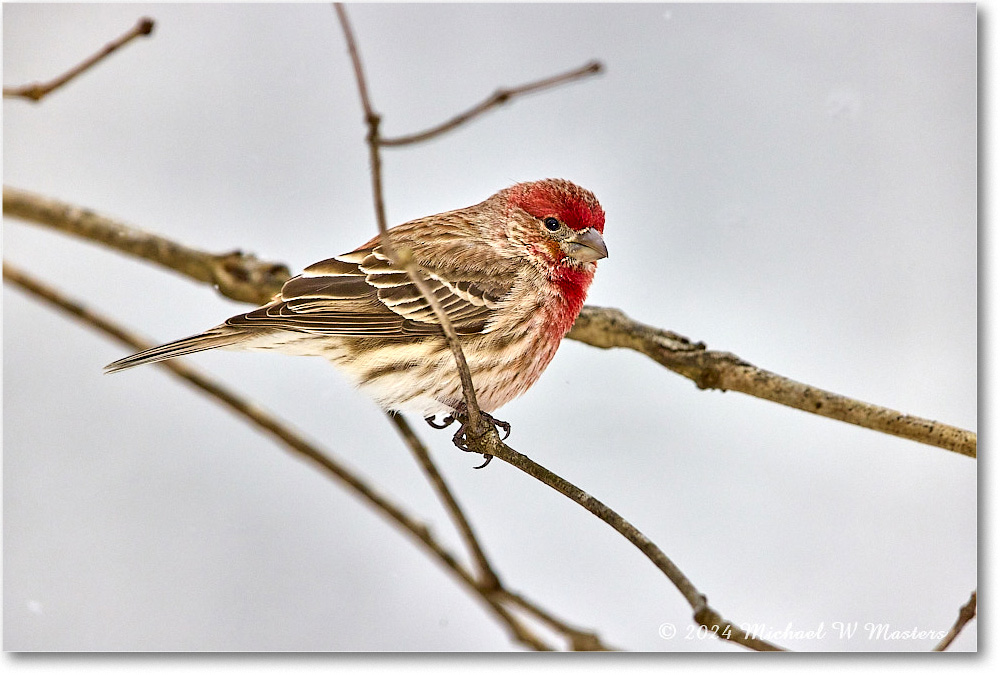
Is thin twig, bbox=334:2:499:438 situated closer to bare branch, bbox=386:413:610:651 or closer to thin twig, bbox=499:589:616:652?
bare branch, bbox=386:413:610:651

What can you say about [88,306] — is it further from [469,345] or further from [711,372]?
[711,372]

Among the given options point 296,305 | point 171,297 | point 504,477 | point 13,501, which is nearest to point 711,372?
point 504,477

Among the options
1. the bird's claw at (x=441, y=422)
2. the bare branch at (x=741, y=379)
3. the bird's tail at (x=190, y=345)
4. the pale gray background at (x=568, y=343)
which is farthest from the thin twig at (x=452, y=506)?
the bare branch at (x=741, y=379)

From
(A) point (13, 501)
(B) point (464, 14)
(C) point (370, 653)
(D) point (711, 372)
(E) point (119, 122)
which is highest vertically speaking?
(B) point (464, 14)

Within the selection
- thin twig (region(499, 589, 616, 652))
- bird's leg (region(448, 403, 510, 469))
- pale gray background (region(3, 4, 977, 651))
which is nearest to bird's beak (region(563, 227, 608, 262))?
pale gray background (region(3, 4, 977, 651))

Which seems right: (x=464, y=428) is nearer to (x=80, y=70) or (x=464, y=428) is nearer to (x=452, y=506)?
(x=452, y=506)

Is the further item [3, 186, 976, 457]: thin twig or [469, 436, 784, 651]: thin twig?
[3, 186, 976, 457]: thin twig

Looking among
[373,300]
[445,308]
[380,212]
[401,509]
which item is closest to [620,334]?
[445,308]
